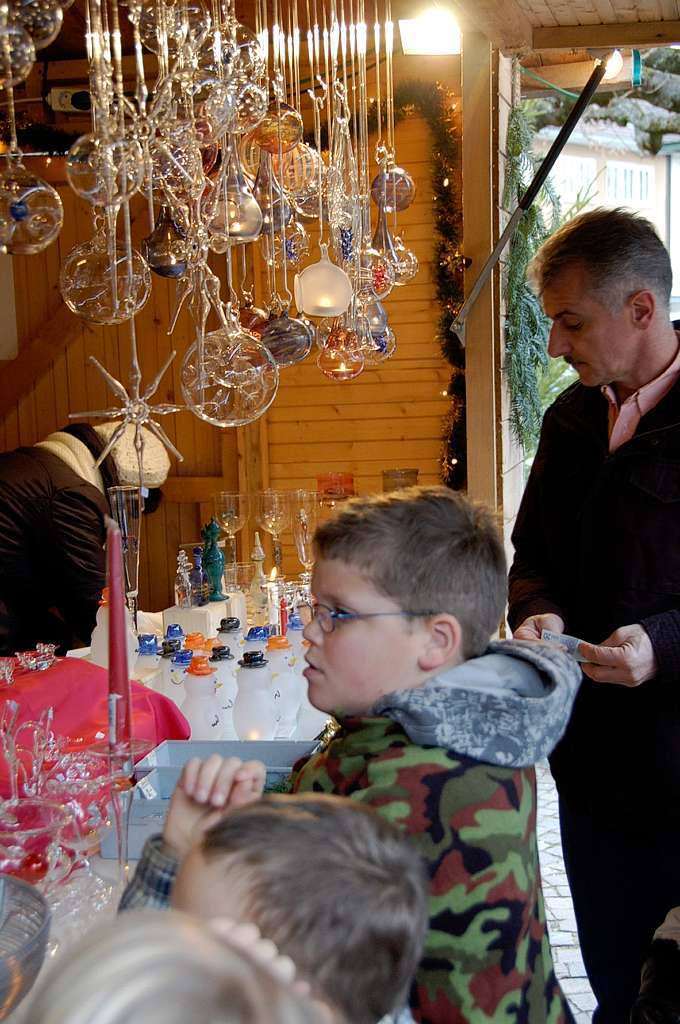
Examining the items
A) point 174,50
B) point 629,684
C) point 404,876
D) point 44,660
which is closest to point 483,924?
point 404,876

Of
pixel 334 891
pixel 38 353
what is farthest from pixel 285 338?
pixel 38 353

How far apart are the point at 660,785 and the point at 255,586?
216 cm

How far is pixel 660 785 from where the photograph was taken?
1.78 meters

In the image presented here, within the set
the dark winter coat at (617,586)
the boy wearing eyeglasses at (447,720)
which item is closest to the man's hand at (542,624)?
the dark winter coat at (617,586)

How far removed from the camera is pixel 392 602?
3.79 ft

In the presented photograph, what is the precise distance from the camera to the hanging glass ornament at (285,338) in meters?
2.63

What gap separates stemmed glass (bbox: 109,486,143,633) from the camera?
2.46 m

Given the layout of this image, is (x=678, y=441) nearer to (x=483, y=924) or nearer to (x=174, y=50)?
(x=483, y=924)

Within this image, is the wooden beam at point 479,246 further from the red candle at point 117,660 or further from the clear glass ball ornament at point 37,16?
the red candle at point 117,660

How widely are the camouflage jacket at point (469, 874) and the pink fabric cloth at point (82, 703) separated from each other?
1.10 m

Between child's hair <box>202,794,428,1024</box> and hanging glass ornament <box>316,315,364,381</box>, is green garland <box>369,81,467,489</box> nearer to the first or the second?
hanging glass ornament <box>316,315,364,381</box>

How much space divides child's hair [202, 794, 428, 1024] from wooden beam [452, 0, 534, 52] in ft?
9.46

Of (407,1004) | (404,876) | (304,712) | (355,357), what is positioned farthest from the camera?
(355,357)

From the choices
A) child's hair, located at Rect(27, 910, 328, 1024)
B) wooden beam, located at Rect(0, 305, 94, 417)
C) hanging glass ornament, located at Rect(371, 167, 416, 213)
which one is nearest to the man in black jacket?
child's hair, located at Rect(27, 910, 328, 1024)
